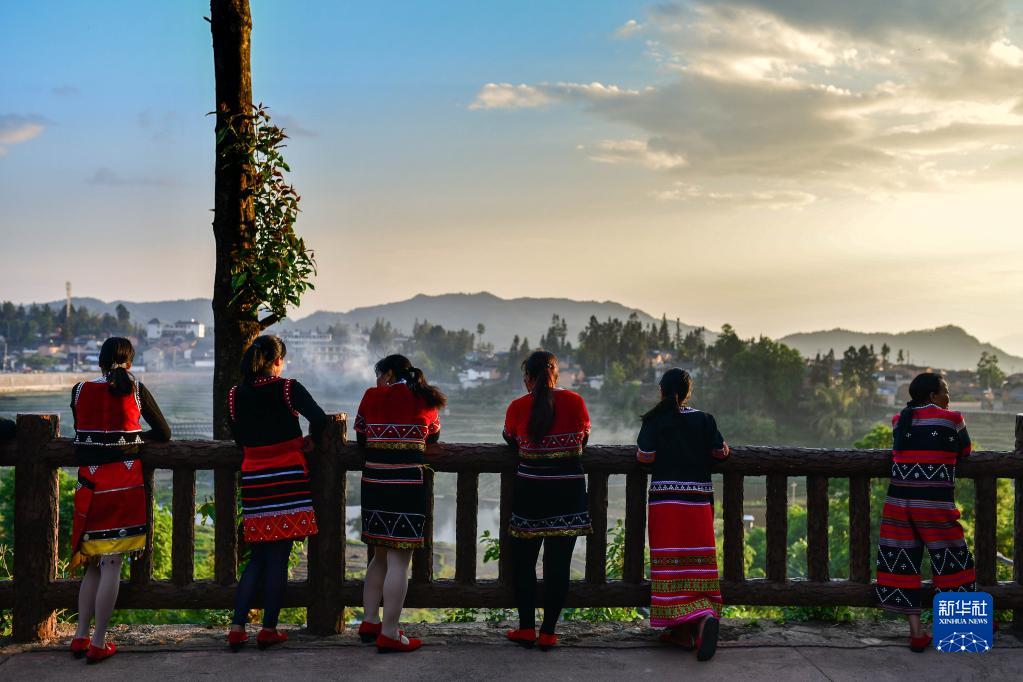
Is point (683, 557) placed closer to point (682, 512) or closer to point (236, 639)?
point (682, 512)

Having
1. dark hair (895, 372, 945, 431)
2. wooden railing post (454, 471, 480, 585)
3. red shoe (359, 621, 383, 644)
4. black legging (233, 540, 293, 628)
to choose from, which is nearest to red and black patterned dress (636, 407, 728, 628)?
wooden railing post (454, 471, 480, 585)

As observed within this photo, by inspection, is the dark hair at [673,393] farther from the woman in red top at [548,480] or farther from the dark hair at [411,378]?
the dark hair at [411,378]

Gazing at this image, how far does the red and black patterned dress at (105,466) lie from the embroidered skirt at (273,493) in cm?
52

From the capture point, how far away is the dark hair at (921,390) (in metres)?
5.10

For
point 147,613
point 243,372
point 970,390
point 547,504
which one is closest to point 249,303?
point 243,372

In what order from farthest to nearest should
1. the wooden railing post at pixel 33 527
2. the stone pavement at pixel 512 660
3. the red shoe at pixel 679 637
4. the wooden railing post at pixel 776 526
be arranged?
the wooden railing post at pixel 776 526 < the wooden railing post at pixel 33 527 < the red shoe at pixel 679 637 < the stone pavement at pixel 512 660

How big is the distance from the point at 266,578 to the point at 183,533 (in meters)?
0.77

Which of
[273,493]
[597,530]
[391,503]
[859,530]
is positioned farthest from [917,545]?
[273,493]

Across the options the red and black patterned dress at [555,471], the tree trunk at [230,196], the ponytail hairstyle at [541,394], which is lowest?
the red and black patterned dress at [555,471]

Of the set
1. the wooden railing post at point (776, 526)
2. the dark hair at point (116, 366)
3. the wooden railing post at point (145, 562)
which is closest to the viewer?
the dark hair at point (116, 366)

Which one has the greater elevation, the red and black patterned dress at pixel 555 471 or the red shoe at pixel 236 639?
the red and black patterned dress at pixel 555 471

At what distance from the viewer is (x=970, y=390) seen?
518 ft

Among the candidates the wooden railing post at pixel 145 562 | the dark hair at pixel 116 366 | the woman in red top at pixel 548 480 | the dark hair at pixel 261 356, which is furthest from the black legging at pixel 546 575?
the dark hair at pixel 116 366

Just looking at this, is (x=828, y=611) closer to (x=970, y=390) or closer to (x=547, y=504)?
(x=547, y=504)
